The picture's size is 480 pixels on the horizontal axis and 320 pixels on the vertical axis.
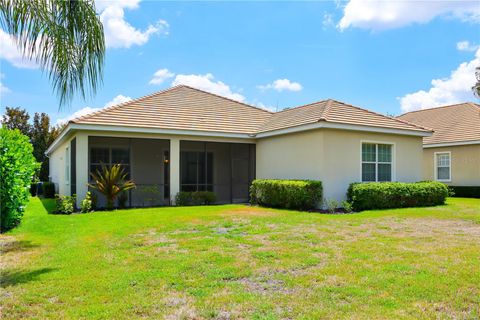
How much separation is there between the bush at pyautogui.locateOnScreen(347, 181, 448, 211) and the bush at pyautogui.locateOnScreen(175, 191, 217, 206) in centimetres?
614

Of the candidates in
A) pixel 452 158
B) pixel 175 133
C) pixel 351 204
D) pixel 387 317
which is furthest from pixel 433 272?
pixel 452 158

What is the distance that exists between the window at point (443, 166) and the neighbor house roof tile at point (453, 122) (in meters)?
0.90

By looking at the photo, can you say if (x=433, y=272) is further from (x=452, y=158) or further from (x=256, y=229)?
(x=452, y=158)

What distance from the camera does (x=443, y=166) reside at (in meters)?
22.6

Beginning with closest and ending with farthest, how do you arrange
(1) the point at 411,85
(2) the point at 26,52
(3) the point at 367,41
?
(2) the point at 26,52
(3) the point at 367,41
(1) the point at 411,85

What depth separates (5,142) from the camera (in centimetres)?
943

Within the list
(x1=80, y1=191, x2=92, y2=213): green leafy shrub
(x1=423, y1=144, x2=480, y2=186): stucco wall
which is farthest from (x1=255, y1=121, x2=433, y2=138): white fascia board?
(x1=80, y1=191, x2=92, y2=213): green leafy shrub

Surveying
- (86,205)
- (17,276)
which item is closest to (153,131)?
(86,205)

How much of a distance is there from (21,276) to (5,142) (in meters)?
5.06

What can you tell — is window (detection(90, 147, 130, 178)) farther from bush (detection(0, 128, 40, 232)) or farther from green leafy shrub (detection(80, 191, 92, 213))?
bush (detection(0, 128, 40, 232))

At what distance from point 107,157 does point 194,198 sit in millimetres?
4872

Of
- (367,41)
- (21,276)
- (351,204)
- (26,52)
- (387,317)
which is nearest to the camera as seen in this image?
(387,317)

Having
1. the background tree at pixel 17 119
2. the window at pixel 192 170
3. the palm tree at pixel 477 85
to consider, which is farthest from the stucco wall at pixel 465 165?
the background tree at pixel 17 119

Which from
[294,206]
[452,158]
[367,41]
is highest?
[367,41]
